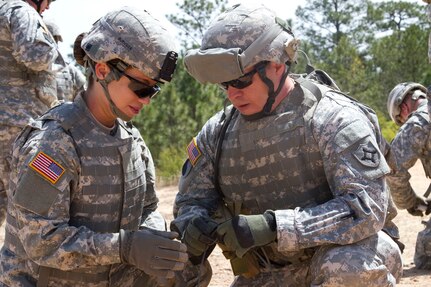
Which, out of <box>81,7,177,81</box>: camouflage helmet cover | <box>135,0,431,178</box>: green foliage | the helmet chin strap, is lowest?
<box>135,0,431,178</box>: green foliage

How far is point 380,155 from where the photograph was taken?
12.7 feet

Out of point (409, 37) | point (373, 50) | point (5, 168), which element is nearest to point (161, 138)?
point (5, 168)

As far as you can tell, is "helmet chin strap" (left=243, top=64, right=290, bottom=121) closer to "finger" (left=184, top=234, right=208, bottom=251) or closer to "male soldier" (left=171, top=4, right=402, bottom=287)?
"male soldier" (left=171, top=4, right=402, bottom=287)

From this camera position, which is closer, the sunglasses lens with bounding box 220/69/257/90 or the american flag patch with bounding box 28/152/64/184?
the american flag patch with bounding box 28/152/64/184

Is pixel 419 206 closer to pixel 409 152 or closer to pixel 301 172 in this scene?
pixel 409 152

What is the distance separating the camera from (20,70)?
658 centimetres

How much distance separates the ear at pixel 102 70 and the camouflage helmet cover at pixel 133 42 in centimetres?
4

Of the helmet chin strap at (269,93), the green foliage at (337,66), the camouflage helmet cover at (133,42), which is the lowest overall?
the green foliage at (337,66)

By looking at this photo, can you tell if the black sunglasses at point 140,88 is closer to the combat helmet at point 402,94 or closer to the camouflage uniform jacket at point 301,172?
the camouflage uniform jacket at point 301,172

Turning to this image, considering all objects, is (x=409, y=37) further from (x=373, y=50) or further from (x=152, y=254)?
(x=152, y=254)

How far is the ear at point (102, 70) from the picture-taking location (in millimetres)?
3922

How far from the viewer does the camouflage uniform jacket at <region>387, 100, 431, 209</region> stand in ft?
22.8

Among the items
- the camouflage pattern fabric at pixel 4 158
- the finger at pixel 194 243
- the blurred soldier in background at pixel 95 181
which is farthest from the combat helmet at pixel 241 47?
the camouflage pattern fabric at pixel 4 158

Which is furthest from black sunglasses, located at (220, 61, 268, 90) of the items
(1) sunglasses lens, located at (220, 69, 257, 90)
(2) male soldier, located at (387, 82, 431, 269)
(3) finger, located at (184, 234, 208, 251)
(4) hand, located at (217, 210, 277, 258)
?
(2) male soldier, located at (387, 82, 431, 269)
